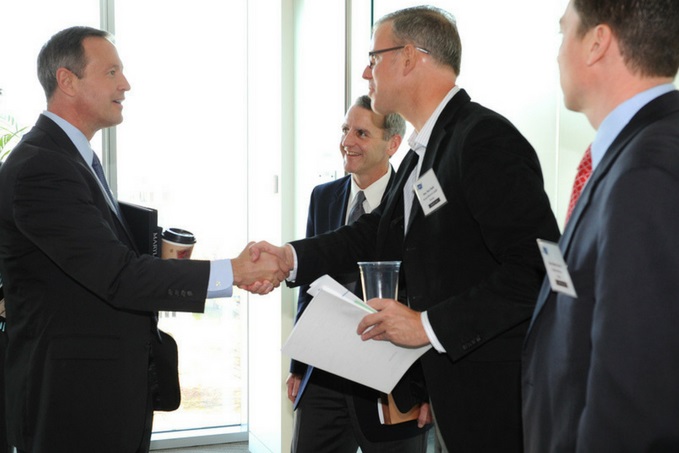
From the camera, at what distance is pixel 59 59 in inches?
105

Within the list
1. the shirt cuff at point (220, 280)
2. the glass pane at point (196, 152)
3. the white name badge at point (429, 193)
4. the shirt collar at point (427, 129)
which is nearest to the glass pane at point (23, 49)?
the glass pane at point (196, 152)

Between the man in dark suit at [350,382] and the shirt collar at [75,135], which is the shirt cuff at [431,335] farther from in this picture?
the shirt collar at [75,135]

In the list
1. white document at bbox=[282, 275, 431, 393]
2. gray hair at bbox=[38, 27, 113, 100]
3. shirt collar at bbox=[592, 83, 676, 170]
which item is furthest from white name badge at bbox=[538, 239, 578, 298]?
gray hair at bbox=[38, 27, 113, 100]

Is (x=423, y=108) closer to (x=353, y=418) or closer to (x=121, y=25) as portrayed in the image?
(x=353, y=418)

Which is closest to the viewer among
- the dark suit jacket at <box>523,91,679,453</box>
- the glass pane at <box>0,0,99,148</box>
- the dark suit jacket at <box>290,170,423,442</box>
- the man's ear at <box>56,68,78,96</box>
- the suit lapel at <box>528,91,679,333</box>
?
the dark suit jacket at <box>523,91,679,453</box>

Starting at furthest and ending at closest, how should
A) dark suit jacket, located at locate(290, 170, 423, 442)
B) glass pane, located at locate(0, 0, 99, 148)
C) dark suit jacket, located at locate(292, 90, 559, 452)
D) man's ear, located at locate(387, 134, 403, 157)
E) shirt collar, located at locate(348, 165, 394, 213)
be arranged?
glass pane, located at locate(0, 0, 99, 148) → man's ear, located at locate(387, 134, 403, 157) → shirt collar, located at locate(348, 165, 394, 213) → dark suit jacket, located at locate(290, 170, 423, 442) → dark suit jacket, located at locate(292, 90, 559, 452)

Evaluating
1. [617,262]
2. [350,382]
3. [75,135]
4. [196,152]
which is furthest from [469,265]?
[196,152]

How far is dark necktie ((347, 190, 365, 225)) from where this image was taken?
3.17 meters

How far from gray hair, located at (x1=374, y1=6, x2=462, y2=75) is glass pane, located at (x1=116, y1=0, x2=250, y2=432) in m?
3.48

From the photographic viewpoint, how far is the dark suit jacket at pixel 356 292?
2.75m

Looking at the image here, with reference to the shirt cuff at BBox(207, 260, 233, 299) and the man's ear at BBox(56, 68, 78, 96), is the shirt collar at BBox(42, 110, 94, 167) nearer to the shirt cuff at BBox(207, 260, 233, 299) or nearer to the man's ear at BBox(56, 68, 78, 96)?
the man's ear at BBox(56, 68, 78, 96)

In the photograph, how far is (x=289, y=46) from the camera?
5023 millimetres

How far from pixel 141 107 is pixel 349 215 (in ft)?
9.18

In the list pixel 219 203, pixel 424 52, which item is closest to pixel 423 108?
pixel 424 52
